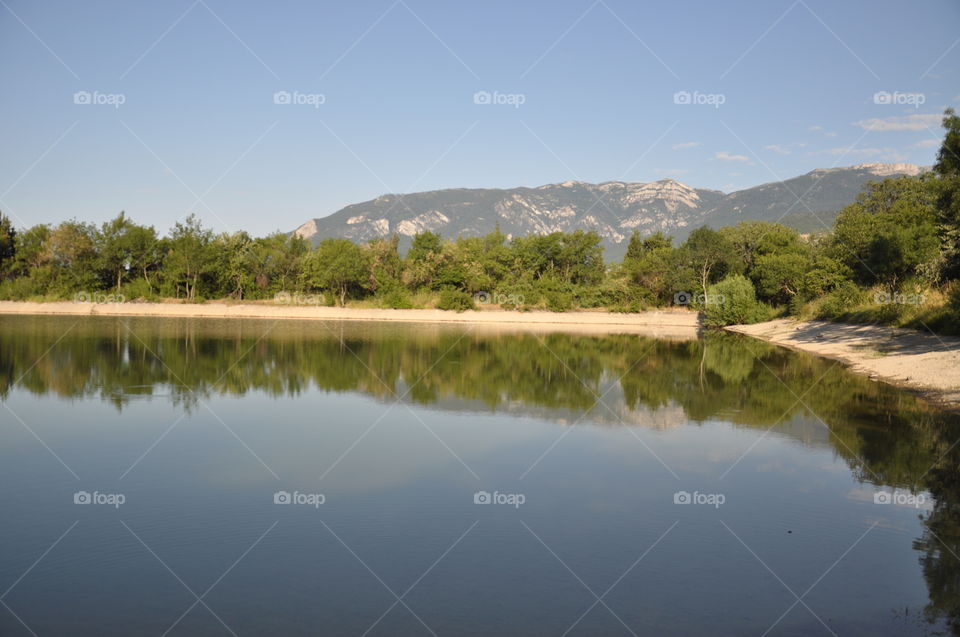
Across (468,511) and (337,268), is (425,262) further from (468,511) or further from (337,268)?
(468,511)

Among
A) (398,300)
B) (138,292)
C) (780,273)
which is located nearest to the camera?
(780,273)

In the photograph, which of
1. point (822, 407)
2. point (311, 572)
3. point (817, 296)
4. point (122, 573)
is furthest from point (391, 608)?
point (817, 296)

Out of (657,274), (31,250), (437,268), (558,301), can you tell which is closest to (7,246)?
(31,250)

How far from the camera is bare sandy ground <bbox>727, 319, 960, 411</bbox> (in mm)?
20250

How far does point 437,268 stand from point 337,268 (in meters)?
9.17

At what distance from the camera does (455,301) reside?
62.4 m

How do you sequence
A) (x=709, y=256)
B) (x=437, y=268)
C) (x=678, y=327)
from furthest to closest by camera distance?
(x=437, y=268) < (x=709, y=256) < (x=678, y=327)

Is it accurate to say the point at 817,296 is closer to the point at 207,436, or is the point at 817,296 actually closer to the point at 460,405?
the point at 460,405

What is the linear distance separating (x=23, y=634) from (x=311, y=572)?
2381 mm

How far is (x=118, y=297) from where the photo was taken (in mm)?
64000

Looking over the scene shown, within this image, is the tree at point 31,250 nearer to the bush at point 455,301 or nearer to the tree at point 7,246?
the tree at point 7,246

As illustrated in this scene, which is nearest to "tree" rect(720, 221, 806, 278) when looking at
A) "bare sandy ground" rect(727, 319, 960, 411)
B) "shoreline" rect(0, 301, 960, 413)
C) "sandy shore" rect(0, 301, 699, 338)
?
"sandy shore" rect(0, 301, 699, 338)

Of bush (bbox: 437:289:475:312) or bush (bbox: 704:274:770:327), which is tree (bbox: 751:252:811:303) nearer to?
bush (bbox: 704:274:770:327)

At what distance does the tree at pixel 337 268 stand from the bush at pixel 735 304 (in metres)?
30.1
